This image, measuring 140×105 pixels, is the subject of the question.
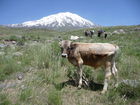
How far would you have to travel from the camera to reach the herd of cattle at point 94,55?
5.39m

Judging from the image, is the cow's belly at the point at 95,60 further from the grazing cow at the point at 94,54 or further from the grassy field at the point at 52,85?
the grassy field at the point at 52,85

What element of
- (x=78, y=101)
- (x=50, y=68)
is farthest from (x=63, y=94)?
(x=50, y=68)

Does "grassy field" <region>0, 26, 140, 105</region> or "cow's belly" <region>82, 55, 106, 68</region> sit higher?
"cow's belly" <region>82, 55, 106, 68</region>

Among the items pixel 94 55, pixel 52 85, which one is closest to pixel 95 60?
pixel 94 55

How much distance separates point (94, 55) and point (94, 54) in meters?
0.03

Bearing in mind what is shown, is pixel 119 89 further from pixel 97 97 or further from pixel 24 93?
pixel 24 93

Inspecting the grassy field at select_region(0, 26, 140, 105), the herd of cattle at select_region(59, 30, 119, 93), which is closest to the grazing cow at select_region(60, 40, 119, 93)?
the herd of cattle at select_region(59, 30, 119, 93)

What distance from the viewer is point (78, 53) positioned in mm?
5738

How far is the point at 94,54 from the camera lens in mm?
5504

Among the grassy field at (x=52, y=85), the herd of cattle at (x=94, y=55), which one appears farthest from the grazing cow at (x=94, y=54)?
the grassy field at (x=52, y=85)

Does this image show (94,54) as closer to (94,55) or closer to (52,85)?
(94,55)

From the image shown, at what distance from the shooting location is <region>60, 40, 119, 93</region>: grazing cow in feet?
17.7

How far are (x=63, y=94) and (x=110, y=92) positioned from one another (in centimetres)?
135

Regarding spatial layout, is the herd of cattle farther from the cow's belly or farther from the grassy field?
the grassy field
